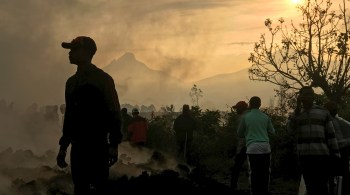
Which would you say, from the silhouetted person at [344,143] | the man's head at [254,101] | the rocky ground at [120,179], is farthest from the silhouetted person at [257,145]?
the rocky ground at [120,179]

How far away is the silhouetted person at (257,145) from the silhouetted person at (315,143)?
80.9 inches

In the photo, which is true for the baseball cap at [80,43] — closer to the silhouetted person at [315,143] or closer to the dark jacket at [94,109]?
the dark jacket at [94,109]

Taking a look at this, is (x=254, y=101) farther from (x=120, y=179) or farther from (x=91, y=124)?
(x=91, y=124)

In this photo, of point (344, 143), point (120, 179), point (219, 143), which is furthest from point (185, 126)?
point (344, 143)

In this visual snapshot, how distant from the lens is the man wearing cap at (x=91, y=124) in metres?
5.68

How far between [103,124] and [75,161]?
1.40 feet

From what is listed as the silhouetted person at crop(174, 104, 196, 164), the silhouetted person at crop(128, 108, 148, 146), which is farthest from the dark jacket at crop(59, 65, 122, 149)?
the silhouetted person at crop(174, 104, 196, 164)

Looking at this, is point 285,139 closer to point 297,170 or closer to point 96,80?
point 297,170

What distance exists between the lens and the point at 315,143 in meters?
7.91

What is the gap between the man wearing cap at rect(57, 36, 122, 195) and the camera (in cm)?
568

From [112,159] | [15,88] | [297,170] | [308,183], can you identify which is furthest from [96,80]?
[15,88]

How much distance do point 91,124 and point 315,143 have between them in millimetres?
3394

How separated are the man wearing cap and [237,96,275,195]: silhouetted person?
478cm

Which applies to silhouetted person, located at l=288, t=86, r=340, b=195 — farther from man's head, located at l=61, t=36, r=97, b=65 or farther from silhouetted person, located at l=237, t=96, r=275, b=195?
man's head, located at l=61, t=36, r=97, b=65
